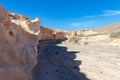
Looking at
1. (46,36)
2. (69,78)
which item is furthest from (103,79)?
(46,36)

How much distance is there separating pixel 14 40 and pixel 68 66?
980 cm

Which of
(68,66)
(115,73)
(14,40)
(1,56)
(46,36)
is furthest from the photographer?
(46,36)

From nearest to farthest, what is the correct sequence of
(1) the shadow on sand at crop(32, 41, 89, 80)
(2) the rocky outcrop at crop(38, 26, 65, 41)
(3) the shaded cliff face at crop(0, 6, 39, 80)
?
(3) the shaded cliff face at crop(0, 6, 39, 80) → (1) the shadow on sand at crop(32, 41, 89, 80) → (2) the rocky outcrop at crop(38, 26, 65, 41)

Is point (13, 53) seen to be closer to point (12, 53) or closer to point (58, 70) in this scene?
point (12, 53)

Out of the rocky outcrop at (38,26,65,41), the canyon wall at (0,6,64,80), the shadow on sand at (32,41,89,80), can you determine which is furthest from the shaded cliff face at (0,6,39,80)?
the rocky outcrop at (38,26,65,41)

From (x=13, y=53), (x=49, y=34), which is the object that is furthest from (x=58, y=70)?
(x=49, y=34)

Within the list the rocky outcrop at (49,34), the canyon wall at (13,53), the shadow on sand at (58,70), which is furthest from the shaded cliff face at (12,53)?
the rocky outcrop at (49,34)

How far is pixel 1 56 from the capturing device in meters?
9.45

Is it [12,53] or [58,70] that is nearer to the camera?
[12,53]

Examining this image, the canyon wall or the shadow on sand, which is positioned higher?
the canyon wall

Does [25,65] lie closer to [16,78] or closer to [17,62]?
[17,62]

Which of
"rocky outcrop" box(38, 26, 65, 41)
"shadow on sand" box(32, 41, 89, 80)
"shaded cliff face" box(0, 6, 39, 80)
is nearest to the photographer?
"shaded cliff face" box(0, 6, 39, 80)

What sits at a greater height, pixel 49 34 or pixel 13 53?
pixel 49 34

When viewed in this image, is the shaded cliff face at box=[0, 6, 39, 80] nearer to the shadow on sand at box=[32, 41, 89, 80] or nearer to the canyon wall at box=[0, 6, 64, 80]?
the canyon wall at box=[0, 6, 64, 80]
